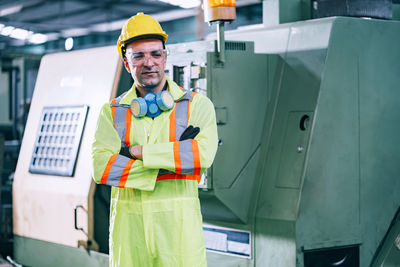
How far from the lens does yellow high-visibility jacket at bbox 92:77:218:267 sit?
2.07 meters

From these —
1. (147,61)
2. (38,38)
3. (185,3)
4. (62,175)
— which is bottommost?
(62,175)

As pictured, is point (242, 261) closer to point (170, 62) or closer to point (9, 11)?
point (170, 62)

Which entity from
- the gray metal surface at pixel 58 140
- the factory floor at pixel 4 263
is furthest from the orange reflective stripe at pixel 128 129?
the factory floor at pixel 4 263

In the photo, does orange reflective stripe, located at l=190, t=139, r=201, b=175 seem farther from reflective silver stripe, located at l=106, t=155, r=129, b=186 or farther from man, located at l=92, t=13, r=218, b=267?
reflective silver stripe, located at l=106, t=155, r=129, b=186

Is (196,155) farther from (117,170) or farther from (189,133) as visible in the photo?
(117,170)

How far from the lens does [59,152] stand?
12.5 ft

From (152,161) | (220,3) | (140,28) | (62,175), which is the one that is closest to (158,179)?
(152,161)

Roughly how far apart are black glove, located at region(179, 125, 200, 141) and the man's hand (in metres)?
0.15

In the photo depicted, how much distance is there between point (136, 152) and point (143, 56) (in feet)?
1.16

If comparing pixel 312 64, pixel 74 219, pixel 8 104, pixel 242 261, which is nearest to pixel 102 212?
pixel 74 219

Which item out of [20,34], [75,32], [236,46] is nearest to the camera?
[236,46]

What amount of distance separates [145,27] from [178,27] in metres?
9.20

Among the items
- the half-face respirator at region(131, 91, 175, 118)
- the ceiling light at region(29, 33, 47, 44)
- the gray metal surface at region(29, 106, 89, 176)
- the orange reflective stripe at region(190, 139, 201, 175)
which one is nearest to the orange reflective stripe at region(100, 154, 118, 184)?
the half-face respirator at region(131, 91, 175, 118)

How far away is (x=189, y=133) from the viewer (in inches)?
84.3
